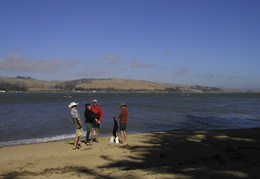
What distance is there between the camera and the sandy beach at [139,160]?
6.36m

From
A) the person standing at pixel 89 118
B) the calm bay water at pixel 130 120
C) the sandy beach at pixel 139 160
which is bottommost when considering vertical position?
the calm bay water at pixel 130 120

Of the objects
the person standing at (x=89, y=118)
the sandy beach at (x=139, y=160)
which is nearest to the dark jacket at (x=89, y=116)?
the person standing at (x=89, y=118)

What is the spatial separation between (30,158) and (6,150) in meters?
2.06

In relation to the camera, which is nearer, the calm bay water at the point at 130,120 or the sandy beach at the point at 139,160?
the sandy beach at the point at 139,160

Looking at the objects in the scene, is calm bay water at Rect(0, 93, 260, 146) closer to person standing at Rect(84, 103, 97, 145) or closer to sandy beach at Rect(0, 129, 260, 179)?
person standing at Rect(84, 103, 97, 145)

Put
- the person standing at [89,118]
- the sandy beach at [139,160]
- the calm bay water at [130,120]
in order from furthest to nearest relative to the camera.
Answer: the calm bay water at [130,120] → the person standing at [89,118] → the sandy beach at [139,160]

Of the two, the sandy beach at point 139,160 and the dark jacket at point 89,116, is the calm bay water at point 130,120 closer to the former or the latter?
the dark jacket at point 89,116

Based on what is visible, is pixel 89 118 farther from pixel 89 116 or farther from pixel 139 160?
pixel 139 160

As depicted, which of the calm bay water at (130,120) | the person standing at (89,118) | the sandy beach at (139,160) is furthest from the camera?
the calm bay water at (130,120)

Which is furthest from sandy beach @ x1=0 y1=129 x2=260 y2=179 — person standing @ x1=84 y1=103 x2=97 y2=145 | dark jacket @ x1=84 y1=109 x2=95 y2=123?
dark jacket @ x1=84 y1=109 x2=95 y2=123

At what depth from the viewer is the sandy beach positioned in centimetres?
636

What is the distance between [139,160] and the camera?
7.77 meters

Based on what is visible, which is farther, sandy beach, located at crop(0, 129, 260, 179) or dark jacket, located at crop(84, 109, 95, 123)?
dark jacket, located at crop(84, 109, 95, 123)

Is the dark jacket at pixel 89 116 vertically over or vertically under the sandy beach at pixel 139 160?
over
